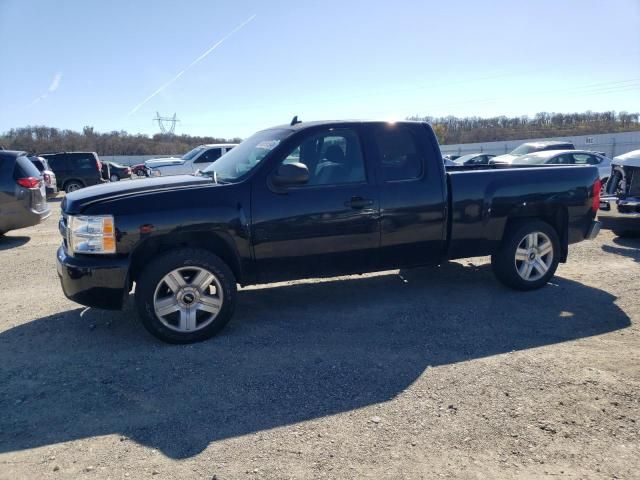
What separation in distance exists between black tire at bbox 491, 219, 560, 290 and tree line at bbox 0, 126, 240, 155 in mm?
53865

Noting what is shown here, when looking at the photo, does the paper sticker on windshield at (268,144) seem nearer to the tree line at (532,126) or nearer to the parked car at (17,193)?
the parked car at (17,193)

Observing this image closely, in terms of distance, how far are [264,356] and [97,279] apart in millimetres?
1548

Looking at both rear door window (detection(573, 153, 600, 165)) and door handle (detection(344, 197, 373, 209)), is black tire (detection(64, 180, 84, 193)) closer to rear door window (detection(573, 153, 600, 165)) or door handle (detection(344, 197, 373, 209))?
rear door window (detection(573, 153, 600, 165))

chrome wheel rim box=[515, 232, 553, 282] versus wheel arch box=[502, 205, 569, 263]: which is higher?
wheel arch box=[502, 205, 569, 263]

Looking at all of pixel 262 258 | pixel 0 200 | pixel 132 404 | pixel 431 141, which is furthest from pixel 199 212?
pixel 0 200

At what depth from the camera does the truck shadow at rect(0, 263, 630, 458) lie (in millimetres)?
3262

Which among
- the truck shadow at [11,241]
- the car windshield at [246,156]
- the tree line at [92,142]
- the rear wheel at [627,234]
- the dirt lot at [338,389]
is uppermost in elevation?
the tree line at [92,142]

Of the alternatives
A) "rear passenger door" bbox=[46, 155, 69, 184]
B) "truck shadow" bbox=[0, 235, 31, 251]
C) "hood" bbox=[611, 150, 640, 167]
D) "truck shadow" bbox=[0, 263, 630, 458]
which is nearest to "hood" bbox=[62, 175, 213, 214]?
"truck shadow" bbox=[0, 263, 630, 458]

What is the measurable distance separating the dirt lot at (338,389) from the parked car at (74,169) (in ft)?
57.0

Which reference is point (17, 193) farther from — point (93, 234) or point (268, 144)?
point (268, 144)

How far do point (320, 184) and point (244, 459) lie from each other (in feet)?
9.02

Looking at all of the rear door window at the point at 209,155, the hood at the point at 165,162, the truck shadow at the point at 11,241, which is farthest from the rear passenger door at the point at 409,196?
the hood at the point at 165,162

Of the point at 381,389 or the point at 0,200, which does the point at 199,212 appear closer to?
the point at 381,389

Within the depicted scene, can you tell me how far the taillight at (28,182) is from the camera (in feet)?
30.5
